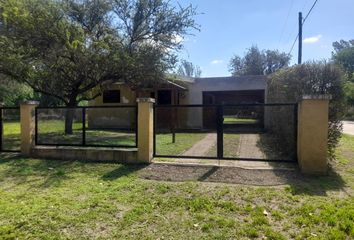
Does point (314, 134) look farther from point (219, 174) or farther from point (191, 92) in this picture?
point (191, 92)

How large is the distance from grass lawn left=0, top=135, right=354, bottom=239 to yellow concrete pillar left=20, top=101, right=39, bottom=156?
2.27 m

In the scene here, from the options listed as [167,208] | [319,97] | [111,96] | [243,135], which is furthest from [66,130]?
[111,96]

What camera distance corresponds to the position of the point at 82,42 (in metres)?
12.2

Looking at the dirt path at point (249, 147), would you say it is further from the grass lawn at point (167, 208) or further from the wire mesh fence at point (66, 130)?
the wire mesh fence at point (66, 130)

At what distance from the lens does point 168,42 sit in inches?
576

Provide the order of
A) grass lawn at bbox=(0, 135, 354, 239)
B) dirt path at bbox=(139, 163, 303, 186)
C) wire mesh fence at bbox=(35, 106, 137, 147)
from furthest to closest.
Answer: wire mesh fence at bbox=(35, 106, 137, 147) < dirt path at bbox=(139, 163, 303, 186) < grass lawn at bbox=(0, 135, 354, 239)

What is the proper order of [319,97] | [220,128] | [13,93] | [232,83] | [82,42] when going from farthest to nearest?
[13,93] → [232,83] → [82,42] → [220,128] → [319,97]

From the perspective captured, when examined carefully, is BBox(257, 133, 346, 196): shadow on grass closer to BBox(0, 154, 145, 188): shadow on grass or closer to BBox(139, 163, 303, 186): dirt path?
BBox(139, 163, 303, 186): dirt path

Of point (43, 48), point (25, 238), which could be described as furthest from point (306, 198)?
point (43, 48)

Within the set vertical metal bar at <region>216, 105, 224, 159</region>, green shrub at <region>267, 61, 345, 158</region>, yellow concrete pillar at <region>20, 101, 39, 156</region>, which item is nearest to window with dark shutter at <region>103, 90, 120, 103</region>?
yellow concrete pillar at <region>20, 101, 39, 156</region>

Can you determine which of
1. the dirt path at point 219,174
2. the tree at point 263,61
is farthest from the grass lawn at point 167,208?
the tree at point 263,61

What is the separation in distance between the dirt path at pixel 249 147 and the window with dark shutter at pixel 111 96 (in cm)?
1109

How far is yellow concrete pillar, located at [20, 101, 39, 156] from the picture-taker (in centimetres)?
890

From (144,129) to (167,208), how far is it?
322 cm
